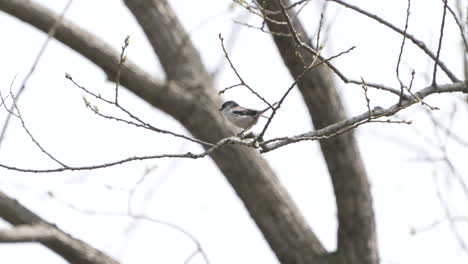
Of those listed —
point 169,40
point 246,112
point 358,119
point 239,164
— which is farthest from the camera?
point 239,164

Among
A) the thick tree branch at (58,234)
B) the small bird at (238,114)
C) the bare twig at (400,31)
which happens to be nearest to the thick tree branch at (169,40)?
the small bird at (238,114)

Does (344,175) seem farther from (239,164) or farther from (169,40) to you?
(169,40)

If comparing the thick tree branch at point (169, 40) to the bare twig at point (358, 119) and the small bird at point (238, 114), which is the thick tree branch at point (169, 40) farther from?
the bare twig at point (358, 119)

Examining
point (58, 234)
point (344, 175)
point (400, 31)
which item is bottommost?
point (58, 234)

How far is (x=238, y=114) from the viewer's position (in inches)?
219

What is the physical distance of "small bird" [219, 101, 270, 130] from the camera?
5.24m

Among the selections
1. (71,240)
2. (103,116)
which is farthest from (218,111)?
(103,116)

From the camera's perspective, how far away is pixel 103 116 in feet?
11.5

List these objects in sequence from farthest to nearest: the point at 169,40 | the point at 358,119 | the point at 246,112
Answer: the point at 169,40 < the point at 246,112 < the point at 358,119

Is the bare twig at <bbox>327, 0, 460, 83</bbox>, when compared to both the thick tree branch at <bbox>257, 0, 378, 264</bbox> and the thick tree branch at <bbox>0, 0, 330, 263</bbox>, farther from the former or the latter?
the thick tree branch at <bbox>0, 0, 330, 263</bbox>

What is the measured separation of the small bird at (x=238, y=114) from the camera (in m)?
5.24

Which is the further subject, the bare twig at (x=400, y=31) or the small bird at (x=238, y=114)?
the small bird at (x=238, y=114)

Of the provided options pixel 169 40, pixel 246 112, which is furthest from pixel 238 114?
pixel 169 40

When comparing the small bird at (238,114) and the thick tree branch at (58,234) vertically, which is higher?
the small bird at (238,114)
